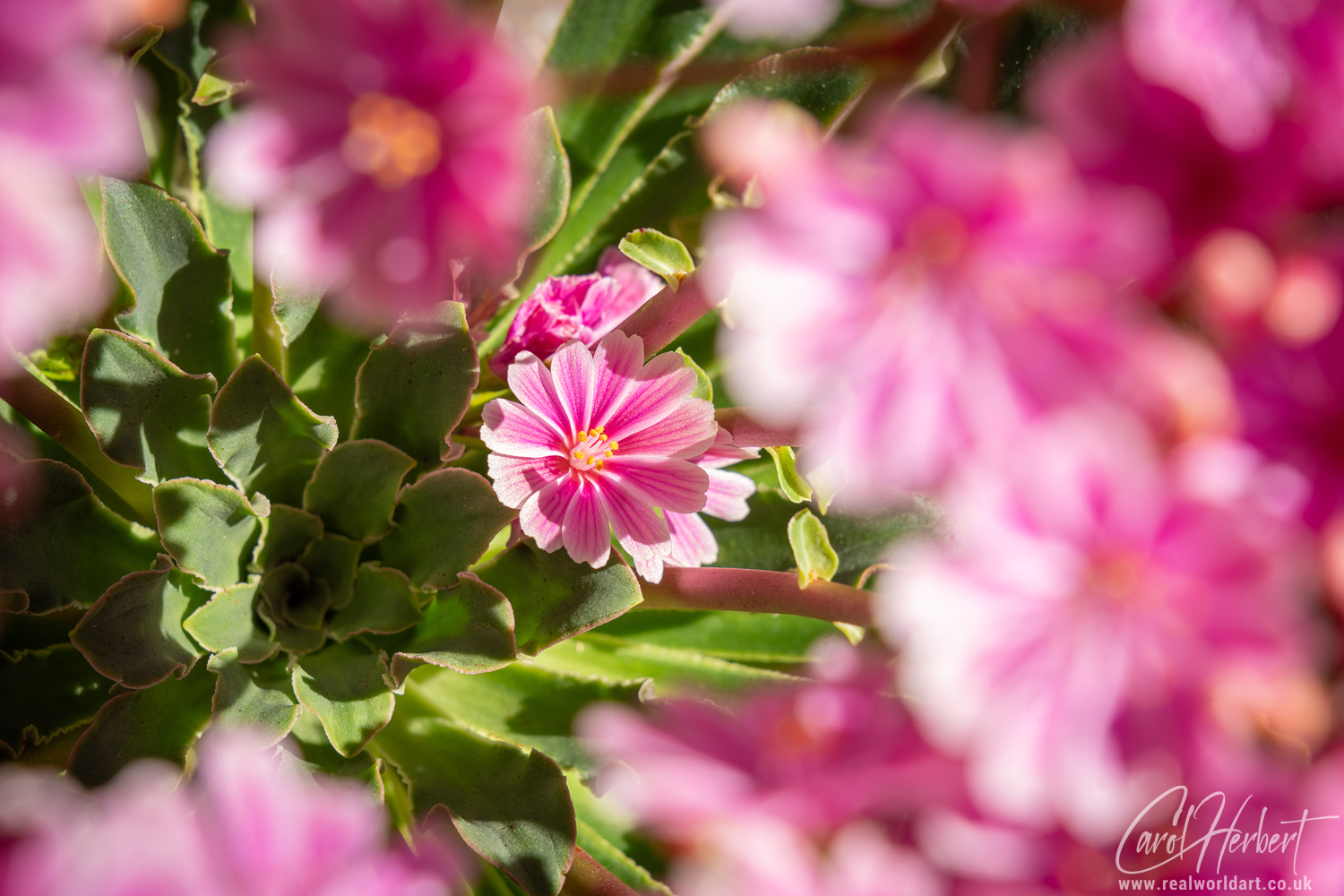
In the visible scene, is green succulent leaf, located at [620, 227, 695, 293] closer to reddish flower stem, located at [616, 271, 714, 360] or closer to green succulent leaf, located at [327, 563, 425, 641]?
reddish flower stem, located at [616, 271, 714, 360]

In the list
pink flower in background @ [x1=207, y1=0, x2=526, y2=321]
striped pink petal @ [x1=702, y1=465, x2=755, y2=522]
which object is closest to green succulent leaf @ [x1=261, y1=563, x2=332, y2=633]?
striped pink petal @ [x1=702, y1=465, x2=755, y2=522]

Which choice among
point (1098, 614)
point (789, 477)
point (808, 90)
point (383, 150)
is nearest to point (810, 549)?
point (789, 477)

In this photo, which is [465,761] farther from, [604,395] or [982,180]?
[982,180]

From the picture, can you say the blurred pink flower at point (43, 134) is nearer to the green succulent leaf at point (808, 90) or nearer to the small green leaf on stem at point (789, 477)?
the small green leaf on stem at point (789, 477)

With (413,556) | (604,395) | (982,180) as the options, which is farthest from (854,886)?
(413,556)

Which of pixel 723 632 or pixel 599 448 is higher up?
pixel 599 448

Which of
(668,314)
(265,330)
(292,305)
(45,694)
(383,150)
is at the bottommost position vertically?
(45,694)

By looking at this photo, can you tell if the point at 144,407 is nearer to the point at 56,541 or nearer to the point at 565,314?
the point at 56,541
